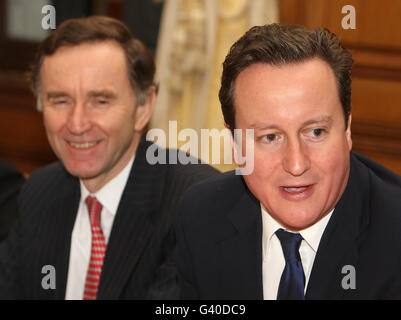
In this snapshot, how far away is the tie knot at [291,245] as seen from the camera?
6.31 feet

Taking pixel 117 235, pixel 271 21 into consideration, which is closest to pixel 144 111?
pixel 117 235

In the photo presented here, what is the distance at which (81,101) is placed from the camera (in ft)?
8.84

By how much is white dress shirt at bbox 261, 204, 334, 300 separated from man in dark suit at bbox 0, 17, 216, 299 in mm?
602

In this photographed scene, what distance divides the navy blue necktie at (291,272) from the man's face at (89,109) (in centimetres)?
105

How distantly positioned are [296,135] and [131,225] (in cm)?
105

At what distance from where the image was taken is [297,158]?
5.73 feet

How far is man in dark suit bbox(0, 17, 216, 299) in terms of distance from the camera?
2605mm

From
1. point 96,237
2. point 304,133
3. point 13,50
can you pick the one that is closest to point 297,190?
point 304,133

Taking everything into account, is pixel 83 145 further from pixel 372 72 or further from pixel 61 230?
pixel 372 72
